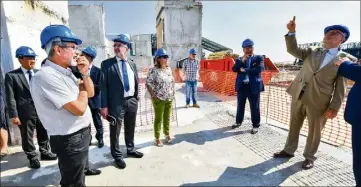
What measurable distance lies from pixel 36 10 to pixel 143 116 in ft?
12.1

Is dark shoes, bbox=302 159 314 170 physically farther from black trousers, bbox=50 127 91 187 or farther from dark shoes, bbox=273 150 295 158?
black trousers, bbox=50 127 91 187

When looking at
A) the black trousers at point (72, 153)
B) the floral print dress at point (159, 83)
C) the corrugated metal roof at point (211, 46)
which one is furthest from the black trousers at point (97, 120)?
the corrugated metal roof at point (211, 46)

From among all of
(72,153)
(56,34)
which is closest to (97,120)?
(72,153)

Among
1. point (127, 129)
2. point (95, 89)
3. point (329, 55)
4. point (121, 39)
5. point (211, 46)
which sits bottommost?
point (127, 129)

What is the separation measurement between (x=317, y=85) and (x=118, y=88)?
2892 mm

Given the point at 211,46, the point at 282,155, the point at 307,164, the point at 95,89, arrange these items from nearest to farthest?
the point at 307,164, the point at 282,155, the point at 95,89, the point at 211,46

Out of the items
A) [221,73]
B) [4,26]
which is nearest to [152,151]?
[4,26]

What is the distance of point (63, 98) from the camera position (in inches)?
68.1

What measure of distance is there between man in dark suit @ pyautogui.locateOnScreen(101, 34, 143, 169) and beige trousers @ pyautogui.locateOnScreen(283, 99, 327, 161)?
264 cm

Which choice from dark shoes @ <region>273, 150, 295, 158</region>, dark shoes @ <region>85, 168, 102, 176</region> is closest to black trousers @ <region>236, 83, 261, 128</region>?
dark shoes @ <region>273, 150, 295, 158</region>

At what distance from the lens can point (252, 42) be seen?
4.41 metres

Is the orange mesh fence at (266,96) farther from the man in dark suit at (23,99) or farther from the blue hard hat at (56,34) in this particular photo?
the man in dark suit at (23,99)

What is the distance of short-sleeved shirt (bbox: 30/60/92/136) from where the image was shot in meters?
1.70

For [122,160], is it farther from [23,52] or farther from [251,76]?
[251,76]
